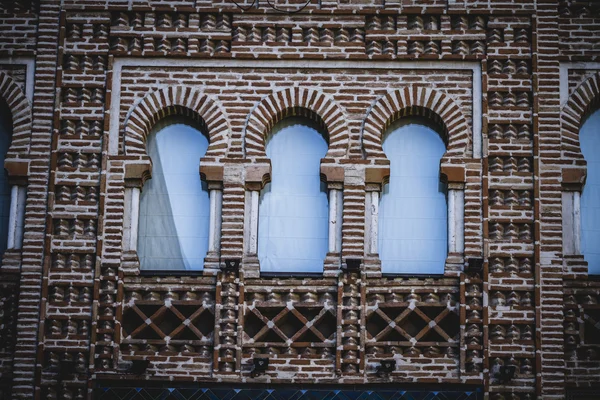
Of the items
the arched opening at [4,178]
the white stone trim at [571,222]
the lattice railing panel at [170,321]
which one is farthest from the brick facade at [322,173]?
the arched opening at [4,178]

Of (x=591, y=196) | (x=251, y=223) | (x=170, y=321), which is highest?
(x=591, y=196)

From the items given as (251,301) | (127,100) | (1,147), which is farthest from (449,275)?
(1,147)

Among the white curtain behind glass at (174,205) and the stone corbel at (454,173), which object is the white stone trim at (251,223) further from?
the stone corbel at (454,173)

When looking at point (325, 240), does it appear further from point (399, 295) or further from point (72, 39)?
point (72, 39)

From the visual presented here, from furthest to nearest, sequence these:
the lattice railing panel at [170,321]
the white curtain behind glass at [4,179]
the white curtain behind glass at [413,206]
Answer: the white curtain behind glass at [4,179] < the white curtain behind glass at [413,206] < the lattice railing panel at [170,321]

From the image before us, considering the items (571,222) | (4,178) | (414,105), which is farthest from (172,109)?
(571,222)

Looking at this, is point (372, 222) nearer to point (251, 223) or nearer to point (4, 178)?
point (251, 223)

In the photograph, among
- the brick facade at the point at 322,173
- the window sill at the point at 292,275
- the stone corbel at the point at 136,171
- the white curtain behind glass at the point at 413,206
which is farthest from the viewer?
the stone corbel at the point at 136,171

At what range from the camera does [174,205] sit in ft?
72.9

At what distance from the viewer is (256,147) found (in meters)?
22.1

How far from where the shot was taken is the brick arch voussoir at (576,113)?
2208 centimetres

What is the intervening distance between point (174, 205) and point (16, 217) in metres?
2.32

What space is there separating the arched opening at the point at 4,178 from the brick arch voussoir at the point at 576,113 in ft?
27.0

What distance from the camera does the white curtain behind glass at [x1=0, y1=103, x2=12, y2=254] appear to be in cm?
2233
